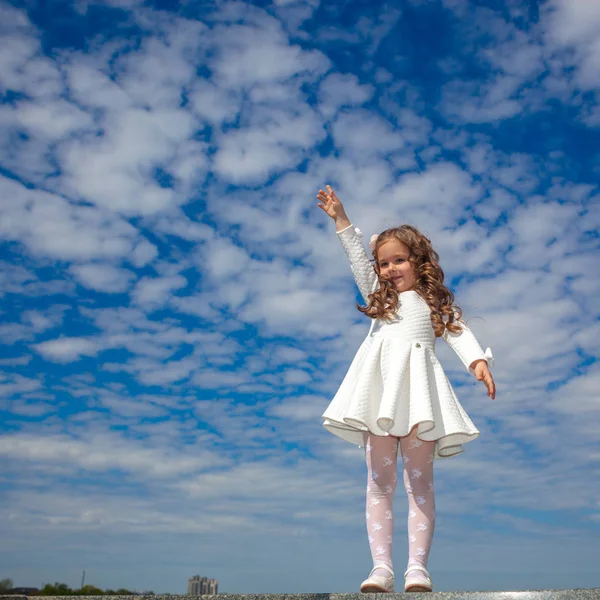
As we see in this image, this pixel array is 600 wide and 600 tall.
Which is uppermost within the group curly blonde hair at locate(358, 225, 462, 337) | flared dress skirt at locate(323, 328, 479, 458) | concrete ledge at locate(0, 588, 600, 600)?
curly blonde hair at locate(358, 225, 462, 337)

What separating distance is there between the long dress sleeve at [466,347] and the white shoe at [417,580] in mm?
1701

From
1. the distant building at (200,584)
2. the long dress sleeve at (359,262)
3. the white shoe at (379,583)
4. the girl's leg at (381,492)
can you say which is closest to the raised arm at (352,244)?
the long dress sleeve at (359,262)

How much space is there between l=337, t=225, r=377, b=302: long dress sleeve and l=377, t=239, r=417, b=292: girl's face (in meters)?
0.13

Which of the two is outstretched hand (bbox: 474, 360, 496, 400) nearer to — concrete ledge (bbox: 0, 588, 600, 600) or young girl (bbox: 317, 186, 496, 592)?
young girl (bbox: 317, 186, 496, 592)

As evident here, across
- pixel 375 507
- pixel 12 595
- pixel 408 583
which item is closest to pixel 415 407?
pixel 375 507

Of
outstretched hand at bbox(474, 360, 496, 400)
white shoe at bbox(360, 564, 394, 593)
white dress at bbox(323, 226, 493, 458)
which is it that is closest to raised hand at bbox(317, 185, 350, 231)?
white dress at bbox(323, 226, 493, 458)

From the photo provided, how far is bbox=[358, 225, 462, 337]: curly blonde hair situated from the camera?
5.87 m

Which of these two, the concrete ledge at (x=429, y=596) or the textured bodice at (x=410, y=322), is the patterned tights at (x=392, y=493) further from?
the concrete ledge at (x=429, y=596)

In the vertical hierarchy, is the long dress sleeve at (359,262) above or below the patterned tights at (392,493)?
above

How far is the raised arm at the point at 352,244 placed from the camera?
20.2 ft

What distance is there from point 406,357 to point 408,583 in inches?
69.2

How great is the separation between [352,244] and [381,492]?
2.29 m

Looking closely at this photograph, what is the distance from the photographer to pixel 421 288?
238 inches

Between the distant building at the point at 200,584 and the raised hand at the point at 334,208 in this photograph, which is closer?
the raised hand at the point at 334,208
